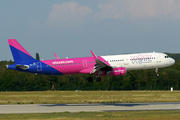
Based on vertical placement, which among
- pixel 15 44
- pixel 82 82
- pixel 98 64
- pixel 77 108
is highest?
pixel 15 44

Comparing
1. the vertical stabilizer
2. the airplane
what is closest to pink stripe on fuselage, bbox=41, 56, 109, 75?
the airplane

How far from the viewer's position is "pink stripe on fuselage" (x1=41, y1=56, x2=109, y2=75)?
5684 cm

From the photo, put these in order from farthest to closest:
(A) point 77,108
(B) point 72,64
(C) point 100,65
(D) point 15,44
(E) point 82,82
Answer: (E) point 82,82
(D) point 15,44
(B) point 72,64
(C) point 100,65
(A) point 77,108

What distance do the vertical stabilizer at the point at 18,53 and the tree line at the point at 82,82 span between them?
3962 centimetres

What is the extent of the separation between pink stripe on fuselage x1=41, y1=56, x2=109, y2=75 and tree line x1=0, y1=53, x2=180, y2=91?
138ft

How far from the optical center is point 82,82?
105 meters

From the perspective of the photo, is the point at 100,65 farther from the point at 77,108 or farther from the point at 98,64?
the point at 77,108

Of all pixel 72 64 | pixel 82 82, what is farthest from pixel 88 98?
pixel 82 82

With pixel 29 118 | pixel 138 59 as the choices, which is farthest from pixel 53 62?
pixel 29 118

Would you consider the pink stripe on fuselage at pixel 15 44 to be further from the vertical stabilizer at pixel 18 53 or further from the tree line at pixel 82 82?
the tree line at pixel 82 82

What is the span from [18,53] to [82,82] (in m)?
47.1

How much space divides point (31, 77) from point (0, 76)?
11475 millimetres

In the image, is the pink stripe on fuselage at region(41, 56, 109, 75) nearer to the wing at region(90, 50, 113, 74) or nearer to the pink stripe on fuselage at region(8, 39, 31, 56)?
the wing at region(90, 50, 113, 74)

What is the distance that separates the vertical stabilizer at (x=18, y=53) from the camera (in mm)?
59594
